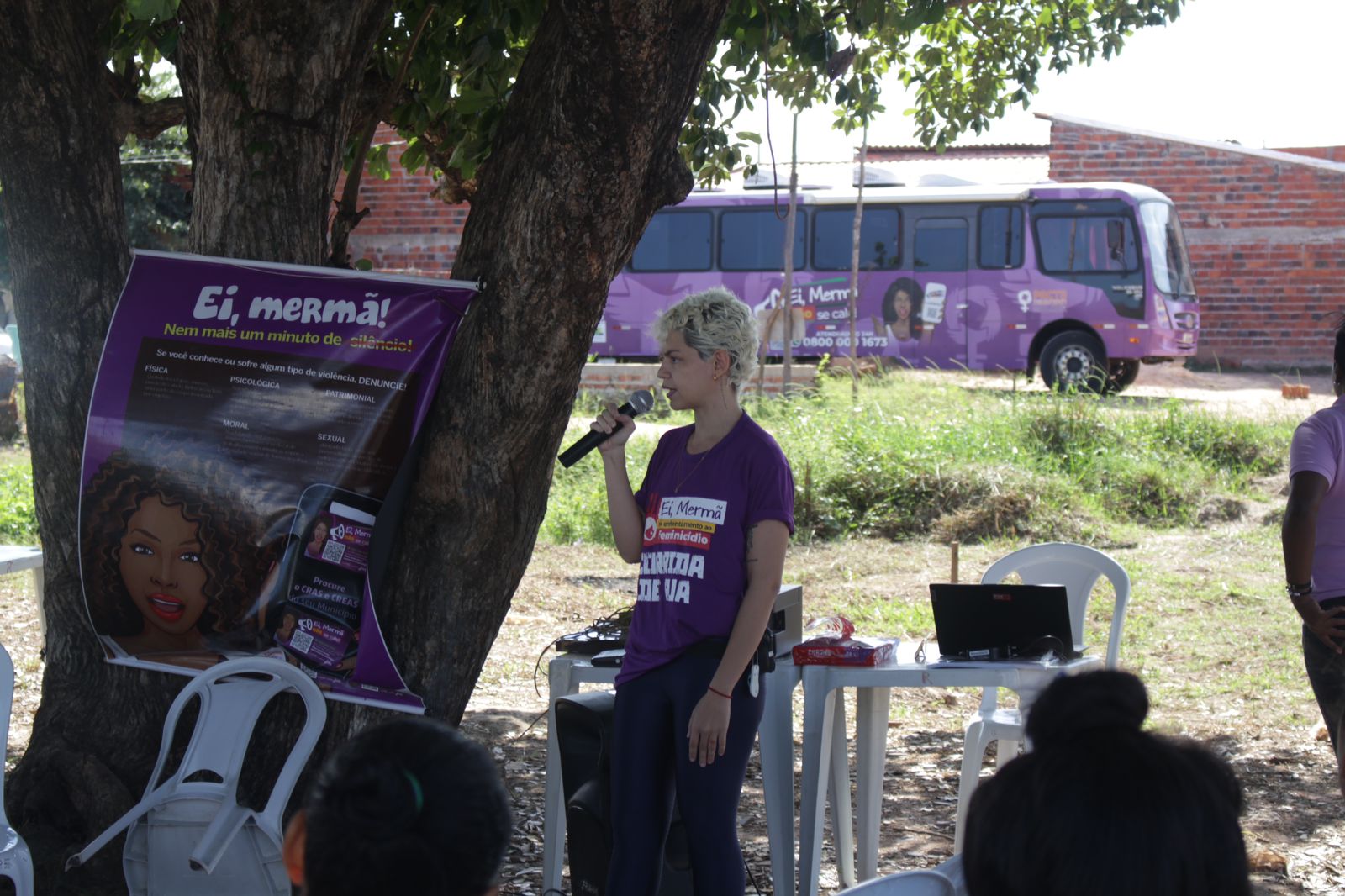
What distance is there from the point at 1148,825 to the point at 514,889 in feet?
10.1

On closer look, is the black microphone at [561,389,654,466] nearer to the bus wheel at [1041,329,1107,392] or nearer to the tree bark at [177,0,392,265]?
the tree bark at [177,0,392,265]

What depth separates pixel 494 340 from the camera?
3545 mm

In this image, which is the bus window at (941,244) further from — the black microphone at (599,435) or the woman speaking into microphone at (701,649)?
the woman speaking into microphone at (701,649)

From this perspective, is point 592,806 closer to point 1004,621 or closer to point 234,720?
point 234,720

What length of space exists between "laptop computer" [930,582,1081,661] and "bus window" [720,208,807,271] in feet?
54.7

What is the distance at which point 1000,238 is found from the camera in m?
19.1

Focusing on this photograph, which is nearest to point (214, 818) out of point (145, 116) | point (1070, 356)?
point (145, 116)

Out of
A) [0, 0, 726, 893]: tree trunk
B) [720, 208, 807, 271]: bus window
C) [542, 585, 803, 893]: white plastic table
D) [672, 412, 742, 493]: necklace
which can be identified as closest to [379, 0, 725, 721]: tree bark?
[0, 0, 726, 893]: tree trunk

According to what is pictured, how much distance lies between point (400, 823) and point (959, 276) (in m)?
18.7

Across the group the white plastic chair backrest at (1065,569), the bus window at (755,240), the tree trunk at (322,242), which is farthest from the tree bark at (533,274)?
the bus window at (755,240)

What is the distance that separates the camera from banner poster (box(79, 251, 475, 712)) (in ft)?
11.6

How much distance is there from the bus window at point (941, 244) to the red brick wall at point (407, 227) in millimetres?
7249

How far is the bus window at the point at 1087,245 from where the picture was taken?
18.5 m

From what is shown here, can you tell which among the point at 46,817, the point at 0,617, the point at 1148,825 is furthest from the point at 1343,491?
the point at 0,617
